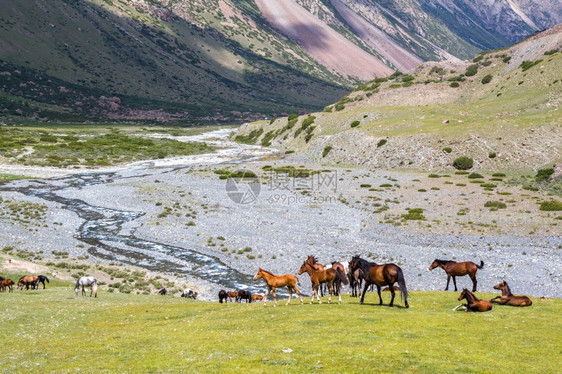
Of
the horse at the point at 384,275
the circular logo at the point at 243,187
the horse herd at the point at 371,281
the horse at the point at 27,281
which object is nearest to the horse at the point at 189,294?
the horse at the point at 27,281

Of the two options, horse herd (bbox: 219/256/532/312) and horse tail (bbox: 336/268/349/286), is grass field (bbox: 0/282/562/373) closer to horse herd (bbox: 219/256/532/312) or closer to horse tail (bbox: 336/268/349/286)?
horse herd (bbox: 219/256/532/312)

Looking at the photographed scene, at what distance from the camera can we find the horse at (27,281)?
30.1 metres

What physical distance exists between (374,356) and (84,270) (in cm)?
3071

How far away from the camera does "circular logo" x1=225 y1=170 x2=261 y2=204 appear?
64938mm

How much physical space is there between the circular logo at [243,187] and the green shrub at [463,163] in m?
36.2

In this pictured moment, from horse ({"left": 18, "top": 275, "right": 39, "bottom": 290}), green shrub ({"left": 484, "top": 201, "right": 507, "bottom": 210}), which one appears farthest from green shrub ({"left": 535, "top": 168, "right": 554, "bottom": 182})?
horse ({"left": 18, "top": 275, "right": 39, "bottom": 290})

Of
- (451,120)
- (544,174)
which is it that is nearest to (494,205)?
(544,174)

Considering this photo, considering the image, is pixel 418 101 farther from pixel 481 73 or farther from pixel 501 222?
pixel 501 222

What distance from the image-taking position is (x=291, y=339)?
14742 mm

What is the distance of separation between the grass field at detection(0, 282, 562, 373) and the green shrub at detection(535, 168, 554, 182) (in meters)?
54.6

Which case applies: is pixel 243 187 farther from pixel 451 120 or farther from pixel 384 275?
pixel 384 275

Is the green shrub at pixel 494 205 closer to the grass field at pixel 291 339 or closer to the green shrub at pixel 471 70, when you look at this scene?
the grass field at pixel 291 339

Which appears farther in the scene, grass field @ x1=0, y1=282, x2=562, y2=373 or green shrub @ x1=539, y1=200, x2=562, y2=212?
green shrub @ x1=539, y1=200, x2=562, y2=212

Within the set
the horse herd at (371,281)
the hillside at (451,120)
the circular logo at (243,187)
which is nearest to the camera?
the horse herd at (371,281)
